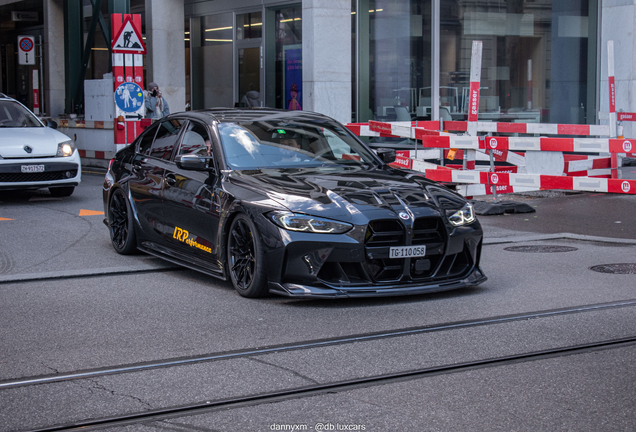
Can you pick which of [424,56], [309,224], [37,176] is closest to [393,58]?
[424,56]

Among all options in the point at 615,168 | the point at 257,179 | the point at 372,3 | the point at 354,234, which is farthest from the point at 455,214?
the point at 372,3

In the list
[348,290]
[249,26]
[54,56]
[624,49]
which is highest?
[249,26]

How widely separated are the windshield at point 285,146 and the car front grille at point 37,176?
263 inches

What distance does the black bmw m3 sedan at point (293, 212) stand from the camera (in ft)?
20.7

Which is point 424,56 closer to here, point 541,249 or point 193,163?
point 541,249

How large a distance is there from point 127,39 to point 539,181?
30.9 feet

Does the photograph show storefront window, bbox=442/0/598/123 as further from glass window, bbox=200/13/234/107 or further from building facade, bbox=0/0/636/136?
glass window, bbox=200/13/234/107

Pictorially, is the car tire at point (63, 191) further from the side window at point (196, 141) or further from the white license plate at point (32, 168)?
the side window at point (196, 141)

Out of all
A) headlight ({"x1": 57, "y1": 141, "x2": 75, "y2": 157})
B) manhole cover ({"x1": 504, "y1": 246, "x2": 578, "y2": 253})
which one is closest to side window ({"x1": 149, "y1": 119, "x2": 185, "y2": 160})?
manhole cover ({"x1": 504, "y1": 246, "x2": 578, "y2": 253})

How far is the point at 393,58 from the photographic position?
67.9 ft

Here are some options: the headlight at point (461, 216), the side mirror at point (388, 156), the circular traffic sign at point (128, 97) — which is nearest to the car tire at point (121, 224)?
the side mirror at point (388, 156)

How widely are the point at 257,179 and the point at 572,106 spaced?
13.9 meters

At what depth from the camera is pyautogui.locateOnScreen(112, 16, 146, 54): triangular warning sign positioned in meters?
17.3

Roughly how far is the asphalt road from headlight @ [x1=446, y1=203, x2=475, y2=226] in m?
0.59
